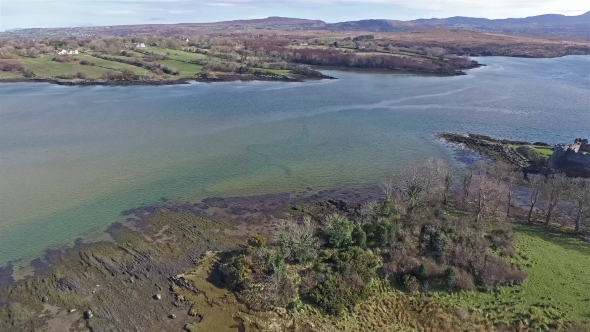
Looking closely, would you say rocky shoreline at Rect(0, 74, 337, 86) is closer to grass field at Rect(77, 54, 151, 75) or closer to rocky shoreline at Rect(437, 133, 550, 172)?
grass field at Rect(77, 54, 151, 75)

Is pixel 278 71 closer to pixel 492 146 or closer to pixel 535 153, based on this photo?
pixel 492 146

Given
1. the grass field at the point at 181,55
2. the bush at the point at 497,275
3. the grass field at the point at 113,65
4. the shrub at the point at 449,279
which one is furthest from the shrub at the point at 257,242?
the grass field at the point at 181,55

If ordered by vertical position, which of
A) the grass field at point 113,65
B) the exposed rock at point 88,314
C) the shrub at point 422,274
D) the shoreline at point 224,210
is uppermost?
the grass field at point 113,65

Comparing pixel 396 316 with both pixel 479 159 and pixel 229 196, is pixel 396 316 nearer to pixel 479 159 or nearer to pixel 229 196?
pixel 229 196

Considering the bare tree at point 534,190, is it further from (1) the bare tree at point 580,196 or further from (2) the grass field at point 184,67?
(2) the grass field at point 184,67

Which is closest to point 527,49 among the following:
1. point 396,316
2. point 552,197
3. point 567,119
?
point 567,119

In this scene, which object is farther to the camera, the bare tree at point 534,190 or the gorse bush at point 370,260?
the bare tree at point 534,190
